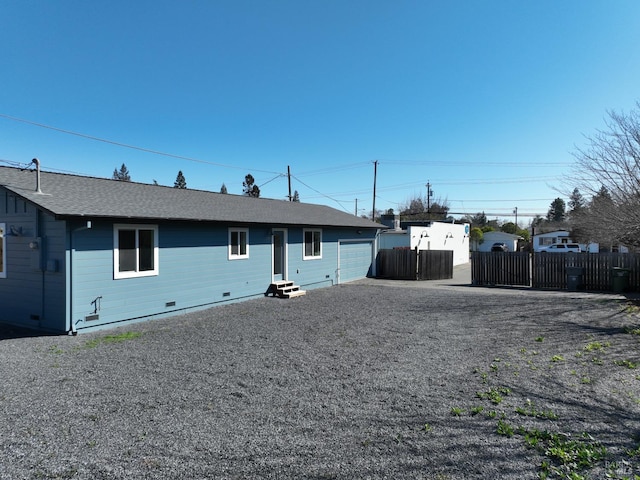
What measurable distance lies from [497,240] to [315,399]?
47096mm

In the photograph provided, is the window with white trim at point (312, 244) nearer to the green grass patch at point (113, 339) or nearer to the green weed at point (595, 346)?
the green grass patch at point (113, 339)

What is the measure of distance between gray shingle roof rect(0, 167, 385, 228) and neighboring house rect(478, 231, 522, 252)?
114ft

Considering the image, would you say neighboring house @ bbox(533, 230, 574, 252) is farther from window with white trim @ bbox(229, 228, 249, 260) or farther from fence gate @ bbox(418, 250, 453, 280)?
window with white trim @ bbox(229, 228, 249, 260)

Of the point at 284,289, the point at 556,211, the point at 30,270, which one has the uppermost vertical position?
the point at 556,211

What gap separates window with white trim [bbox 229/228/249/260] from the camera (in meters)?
12.6

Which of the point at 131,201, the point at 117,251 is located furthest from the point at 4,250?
the point at 131,201

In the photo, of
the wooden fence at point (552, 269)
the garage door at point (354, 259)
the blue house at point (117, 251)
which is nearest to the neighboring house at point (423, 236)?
the garage door at point (354, 259)

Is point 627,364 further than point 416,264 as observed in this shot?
No

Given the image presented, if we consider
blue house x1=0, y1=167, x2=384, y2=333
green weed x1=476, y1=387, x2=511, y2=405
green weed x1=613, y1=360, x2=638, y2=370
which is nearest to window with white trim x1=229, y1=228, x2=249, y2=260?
blue house x1=0, y1=167, x2=384, y2=333

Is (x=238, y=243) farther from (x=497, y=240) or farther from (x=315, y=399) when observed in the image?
(x=497, y=240)

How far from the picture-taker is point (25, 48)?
12406 mm

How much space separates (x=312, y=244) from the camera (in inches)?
648

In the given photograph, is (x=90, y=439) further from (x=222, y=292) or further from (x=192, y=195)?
(x=192, y=195)

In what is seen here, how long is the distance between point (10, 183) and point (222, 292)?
6117mm
